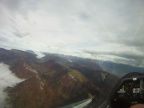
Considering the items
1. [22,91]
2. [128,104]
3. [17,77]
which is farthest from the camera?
[17,77]

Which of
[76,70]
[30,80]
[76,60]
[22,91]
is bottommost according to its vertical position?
[22,91]

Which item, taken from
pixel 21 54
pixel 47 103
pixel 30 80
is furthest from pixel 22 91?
pixel 21 54

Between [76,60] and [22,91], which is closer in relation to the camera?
[22,91]

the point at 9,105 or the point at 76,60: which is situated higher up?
the point at 76,60

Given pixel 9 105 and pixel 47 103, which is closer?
pixel 9 105

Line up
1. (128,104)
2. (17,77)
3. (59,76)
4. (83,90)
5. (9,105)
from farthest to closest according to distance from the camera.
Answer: (83,90), (59,76), (17,77), (9,105), (128,104)

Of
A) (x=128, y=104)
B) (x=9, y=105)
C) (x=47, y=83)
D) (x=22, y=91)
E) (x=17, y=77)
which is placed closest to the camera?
(x=128, y=104)

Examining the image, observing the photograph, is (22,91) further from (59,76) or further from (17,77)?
(59,76)

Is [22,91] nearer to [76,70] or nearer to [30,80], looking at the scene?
[30,80]

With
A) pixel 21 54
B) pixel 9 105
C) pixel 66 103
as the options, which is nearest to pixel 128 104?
pixel 9 105
